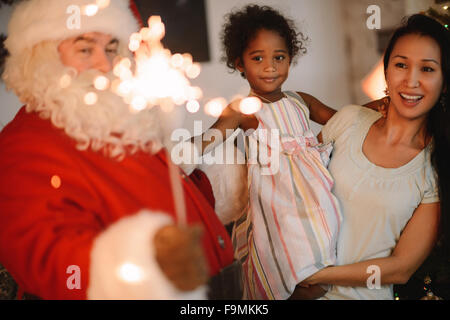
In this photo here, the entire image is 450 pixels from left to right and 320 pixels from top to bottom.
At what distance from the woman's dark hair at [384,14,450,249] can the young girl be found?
28 cm

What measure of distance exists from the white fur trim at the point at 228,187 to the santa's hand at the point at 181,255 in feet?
1.13

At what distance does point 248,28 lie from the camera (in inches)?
42.1

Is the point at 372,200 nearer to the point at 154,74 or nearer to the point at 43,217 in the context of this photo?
the point at 154,74

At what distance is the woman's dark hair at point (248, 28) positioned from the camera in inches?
42.1

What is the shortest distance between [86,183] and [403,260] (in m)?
0.87

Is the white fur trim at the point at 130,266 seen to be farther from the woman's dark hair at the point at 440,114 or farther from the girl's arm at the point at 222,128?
the woman's dark hair at the point at 440,114

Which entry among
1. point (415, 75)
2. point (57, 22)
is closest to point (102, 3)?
point (57, 22)

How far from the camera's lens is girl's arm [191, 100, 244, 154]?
3.56ft

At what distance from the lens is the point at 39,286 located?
0.86 m

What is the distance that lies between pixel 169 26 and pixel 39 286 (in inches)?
29.3

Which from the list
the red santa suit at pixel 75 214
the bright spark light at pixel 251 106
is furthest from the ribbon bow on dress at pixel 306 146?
the red santa suit at pixel 75 214

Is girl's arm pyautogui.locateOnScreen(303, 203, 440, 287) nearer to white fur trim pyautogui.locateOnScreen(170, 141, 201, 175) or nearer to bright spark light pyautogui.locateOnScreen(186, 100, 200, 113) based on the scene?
white fur trim pyautogui.locateOnScreen(170, 141, 201, 175)
